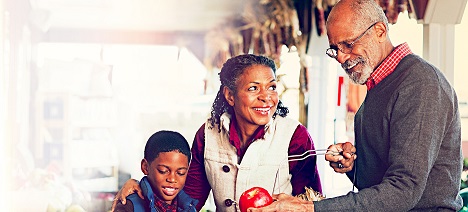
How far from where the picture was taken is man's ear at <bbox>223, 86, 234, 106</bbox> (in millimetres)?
3012

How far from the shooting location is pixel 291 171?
9.61ft

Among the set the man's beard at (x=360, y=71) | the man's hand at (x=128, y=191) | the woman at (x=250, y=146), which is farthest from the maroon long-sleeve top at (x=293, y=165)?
the man's beard at (x=360, y=71)

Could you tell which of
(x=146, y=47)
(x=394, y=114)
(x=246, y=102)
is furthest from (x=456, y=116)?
(x=146, y=47)

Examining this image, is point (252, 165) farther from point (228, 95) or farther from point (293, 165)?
point (228, 95)

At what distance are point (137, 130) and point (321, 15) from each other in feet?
5.64

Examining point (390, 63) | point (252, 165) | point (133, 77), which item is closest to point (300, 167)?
point (252, 165)

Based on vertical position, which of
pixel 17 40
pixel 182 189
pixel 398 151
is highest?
pixel 17 40

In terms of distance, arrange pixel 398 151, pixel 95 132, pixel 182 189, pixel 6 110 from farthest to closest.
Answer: pixel 95 132, pixel 6 110, pixel 182 189, pixel 398 151

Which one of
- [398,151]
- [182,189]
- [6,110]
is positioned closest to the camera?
[398,151]

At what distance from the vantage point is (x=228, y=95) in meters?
3.03

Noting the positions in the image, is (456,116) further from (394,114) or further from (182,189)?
(182,189)

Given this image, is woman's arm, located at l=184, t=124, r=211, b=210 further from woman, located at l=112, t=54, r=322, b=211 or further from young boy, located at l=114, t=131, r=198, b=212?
young boy, located at l=114, t=131, r=198, b=212

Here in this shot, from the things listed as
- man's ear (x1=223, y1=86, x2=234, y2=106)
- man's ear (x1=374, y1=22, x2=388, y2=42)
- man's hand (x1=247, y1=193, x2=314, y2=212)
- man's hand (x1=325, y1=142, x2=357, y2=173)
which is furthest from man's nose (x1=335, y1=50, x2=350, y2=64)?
man's ear (x1=223, y1=86, x2=234, y2=106)

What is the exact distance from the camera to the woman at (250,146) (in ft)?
9.54
